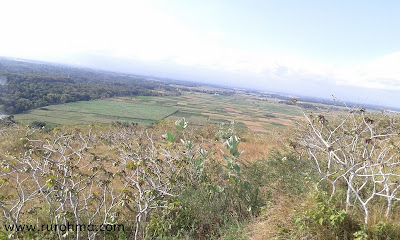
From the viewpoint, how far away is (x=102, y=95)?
56.2 meters

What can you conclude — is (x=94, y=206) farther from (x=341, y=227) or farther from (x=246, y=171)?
(x=341, y=227)

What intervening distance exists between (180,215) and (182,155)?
3.31 ft

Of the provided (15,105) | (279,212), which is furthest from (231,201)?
(15,105)

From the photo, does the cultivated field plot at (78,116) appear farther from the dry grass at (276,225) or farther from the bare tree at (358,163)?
the bare tree at (358,163)

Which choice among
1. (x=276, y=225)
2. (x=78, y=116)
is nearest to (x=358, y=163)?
(x=276, y=225)

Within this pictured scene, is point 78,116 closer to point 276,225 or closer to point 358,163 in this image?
point 276,225

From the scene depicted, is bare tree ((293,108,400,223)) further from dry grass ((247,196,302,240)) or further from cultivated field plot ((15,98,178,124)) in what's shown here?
cultivated field plot ((15,98,178,124))

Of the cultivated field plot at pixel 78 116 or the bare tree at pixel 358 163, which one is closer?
the bare tree at pixel 358 163

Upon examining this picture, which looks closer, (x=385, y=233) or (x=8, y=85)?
(x=385, y=233)

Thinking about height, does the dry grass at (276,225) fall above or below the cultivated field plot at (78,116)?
above

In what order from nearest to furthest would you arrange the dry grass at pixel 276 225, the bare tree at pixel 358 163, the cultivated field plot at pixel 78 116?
the bare tree at pixel 358 163
the dry grass at pixel 276 225
the cultivated field plot at pixel 78 116

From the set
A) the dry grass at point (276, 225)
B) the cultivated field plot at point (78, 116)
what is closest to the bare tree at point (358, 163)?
the dry grass at point (276, 225)

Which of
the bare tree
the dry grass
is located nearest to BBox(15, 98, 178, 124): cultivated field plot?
the dry grass

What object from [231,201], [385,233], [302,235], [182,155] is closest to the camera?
[385,233]
